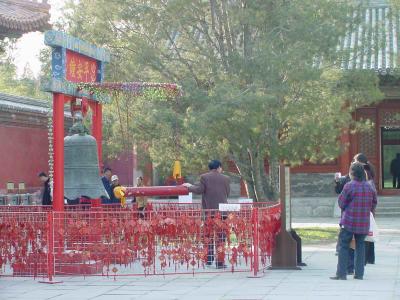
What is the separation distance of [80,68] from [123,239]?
2.78 meters

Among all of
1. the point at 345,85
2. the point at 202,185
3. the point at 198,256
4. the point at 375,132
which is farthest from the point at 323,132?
the point at 375,132

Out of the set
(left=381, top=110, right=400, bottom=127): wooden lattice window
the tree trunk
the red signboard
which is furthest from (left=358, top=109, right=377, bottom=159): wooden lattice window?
the red signboard

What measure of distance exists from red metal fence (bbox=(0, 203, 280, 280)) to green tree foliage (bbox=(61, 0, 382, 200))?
14.1 feet

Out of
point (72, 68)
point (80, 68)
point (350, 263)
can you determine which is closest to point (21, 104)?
point (80, 68)

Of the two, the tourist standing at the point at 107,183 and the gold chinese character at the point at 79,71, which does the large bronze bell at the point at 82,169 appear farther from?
the tourist standing at the point at 107,183

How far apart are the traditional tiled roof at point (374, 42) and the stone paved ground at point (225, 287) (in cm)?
646

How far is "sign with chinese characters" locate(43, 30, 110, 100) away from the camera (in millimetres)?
12391

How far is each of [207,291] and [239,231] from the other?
4.95 ft

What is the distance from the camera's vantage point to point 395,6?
19.1 m

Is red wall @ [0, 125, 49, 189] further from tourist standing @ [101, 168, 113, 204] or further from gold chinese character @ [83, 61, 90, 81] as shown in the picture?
gold chinese character @ [83, 61, 90, 81]

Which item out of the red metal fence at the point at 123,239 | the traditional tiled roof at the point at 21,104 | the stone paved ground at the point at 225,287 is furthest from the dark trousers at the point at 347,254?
the traditional tiled roof at the point at 21,104

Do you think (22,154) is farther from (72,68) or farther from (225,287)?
(225,287)

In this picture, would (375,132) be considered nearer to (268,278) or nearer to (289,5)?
(289,5)

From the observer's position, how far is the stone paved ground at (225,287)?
10.5 meters
